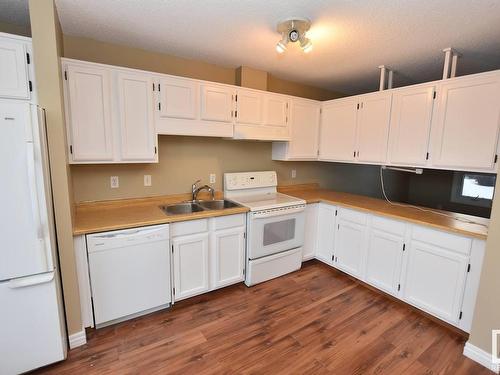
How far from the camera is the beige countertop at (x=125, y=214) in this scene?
6.38 feet

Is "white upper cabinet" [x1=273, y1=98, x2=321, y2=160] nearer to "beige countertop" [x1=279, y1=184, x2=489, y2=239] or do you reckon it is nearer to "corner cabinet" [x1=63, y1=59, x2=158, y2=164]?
"beige countertop" [x1=279, y1=184, x2=489, y2=239]

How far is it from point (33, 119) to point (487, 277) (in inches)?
126

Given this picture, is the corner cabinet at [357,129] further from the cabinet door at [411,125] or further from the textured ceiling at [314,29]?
the textured ceiling at [314,29]

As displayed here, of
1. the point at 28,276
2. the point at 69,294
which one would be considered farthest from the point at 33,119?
the point at 69,294

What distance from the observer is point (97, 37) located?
7.30ft

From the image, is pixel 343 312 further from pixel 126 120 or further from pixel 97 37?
pixel 97 37

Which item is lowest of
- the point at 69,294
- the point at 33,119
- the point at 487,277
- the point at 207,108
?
the point at 69,294

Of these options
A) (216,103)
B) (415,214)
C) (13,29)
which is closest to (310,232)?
(415,214)

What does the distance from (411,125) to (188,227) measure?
8.13 ft

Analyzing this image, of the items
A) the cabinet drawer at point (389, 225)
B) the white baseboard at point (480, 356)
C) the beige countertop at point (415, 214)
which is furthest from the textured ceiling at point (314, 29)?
the white baseboard at point (480, 356)

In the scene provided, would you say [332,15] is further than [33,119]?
Yes

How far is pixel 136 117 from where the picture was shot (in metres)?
2.24

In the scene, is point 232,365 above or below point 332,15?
below

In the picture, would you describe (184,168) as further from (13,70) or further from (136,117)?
(13,70)
